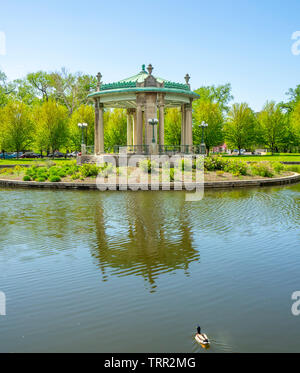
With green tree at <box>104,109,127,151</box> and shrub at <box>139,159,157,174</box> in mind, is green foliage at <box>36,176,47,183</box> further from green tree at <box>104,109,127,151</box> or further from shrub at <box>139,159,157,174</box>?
green tree at <box>104,109,127,151</box>

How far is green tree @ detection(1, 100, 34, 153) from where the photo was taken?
1989 inches

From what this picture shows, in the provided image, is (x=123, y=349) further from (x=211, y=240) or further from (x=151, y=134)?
(x=151, y=134)

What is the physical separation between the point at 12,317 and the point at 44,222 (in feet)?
21.1

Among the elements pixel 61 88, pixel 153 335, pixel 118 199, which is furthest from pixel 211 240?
pixel 61 88

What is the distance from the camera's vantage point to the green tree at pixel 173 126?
53969 millimetres

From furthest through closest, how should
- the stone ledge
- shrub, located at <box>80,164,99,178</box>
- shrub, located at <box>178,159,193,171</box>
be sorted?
shrub, located at <box>178,159,193,171</box> → shrub, located at <box>80,164,99,178</box> → the stone ledge

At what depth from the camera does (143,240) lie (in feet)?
29.7

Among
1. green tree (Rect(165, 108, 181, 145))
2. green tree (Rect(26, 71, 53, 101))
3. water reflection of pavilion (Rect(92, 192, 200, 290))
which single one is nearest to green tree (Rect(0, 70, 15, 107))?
green tree (Rect(26, 71, 53, 101))

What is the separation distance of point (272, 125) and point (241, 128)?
6.27 meters

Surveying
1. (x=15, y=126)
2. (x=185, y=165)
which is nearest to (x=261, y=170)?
(x=185, y=165)

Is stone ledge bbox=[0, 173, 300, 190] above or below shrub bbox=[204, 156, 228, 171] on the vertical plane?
below

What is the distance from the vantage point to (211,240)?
8.94 m

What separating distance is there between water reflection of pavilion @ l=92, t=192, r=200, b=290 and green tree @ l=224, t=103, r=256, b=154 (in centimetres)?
4761

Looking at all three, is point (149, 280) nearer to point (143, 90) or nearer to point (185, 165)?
point (185, 165)
